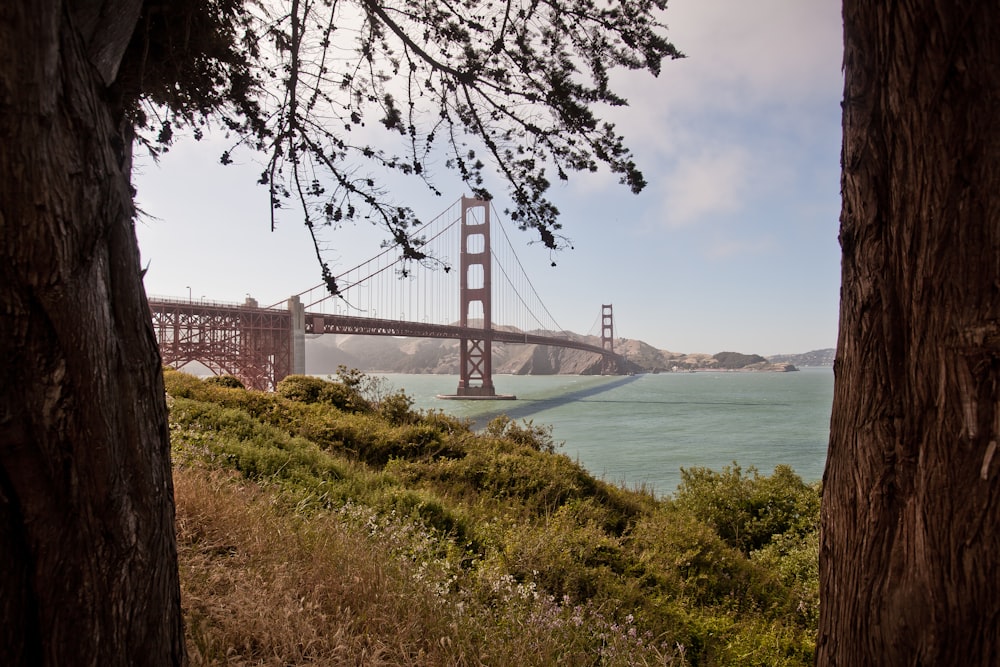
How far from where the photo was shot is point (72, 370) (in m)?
1.29

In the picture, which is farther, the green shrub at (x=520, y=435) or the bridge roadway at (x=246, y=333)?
the bridge roadway at (x=246, y=333)

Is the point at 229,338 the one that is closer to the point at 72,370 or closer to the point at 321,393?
the point at 321,393

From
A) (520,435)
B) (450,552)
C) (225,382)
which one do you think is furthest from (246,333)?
(450,552)

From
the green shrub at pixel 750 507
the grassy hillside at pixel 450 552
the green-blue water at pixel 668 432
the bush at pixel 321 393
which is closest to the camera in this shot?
the grassy hillside at pixel 450 552

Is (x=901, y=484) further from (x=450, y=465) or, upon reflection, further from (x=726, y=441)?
(x=726, y=441)

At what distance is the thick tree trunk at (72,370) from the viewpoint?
119cm

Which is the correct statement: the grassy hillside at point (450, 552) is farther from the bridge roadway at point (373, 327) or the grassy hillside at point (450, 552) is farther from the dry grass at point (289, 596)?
the bridge roadway at point (373, 327)

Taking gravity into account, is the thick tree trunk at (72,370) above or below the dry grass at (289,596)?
above

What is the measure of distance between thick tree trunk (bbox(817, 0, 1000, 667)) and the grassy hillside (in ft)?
3.59

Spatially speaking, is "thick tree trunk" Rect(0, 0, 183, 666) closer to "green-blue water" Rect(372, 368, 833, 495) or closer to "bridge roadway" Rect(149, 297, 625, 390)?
"green-blue water" Rect(372, 368, 833, 495)

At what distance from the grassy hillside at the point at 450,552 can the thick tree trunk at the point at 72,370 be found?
65cm

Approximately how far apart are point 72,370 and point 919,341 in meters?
1.81

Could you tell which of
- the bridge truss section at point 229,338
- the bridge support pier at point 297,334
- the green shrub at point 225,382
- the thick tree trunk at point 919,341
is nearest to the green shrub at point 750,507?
the thick tree trunk at point 919,341

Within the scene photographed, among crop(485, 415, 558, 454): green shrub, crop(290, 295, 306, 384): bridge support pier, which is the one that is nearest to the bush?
crop(485, 415, 558, 454): green shrub
